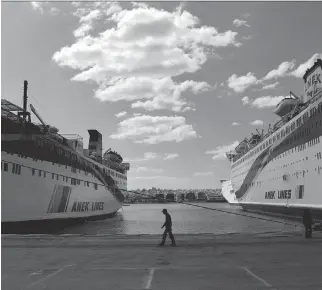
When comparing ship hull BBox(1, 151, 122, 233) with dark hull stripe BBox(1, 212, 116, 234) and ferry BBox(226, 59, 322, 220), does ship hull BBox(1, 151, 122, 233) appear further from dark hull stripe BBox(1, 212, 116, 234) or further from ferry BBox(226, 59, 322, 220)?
ferry BBox(226, 59, 322, 220)

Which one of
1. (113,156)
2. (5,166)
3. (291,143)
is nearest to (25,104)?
(5,166)

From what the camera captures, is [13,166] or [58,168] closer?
[13,166]

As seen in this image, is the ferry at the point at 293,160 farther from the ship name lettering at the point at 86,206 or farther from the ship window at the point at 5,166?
the ship window at the point at 5,166

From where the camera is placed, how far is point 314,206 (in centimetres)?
4150

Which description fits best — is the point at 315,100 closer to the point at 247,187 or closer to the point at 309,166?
the point at 309,166

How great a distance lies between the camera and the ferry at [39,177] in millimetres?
29812

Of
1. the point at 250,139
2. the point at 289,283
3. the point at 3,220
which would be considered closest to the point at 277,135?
the point at 250,139

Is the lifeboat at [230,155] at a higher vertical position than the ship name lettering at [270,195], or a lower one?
higher

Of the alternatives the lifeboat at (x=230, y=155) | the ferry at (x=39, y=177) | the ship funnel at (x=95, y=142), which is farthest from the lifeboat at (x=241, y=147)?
the ferry at (x=39, y=177)

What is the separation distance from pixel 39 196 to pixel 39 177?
1758mm

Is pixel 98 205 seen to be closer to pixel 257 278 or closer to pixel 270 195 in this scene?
pixel 270 195

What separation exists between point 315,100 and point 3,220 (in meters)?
38.3

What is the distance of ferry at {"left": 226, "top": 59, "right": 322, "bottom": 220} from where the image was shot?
43406 millimetres

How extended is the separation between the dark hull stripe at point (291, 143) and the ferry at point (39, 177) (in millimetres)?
26065
